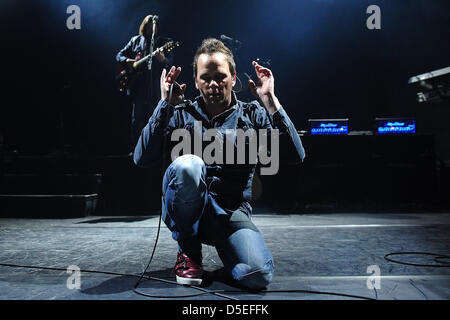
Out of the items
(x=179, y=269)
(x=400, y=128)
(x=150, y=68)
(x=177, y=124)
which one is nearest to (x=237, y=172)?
(x=177, y=124)

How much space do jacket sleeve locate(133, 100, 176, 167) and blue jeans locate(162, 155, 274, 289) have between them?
0.40ft

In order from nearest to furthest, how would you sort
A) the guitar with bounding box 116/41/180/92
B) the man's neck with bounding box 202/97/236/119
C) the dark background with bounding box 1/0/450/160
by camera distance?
the man's neck with bounding box 202/97/236/119 < the guitar with bounding box 116/41/180/92 < the dark background with bounding box 1/0/450/160

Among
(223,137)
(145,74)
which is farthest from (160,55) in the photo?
(223,137)

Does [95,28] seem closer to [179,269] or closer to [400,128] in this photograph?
[400,128]

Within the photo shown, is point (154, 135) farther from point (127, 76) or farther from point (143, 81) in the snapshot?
point (127, 76)

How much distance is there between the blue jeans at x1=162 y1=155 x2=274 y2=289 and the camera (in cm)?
117

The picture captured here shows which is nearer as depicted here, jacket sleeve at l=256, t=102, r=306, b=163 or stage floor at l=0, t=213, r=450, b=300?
stage floor at l=0, t=213, r=450, b=300

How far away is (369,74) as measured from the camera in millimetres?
5156

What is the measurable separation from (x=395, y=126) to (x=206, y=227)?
3.38m

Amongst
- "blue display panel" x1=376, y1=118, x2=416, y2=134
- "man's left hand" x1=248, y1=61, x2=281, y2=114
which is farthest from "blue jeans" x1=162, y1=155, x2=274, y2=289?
"blue display panel" x1=376, y1=118, x2=416, y2=134

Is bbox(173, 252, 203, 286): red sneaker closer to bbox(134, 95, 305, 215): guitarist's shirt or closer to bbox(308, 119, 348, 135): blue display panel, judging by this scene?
bbox(134, 95, 305, 215): guitarist's shirt

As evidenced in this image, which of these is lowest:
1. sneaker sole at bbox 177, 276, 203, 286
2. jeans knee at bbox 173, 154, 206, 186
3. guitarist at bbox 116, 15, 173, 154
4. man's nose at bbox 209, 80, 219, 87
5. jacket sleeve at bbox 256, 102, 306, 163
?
sneaker sole at bbox 177, 276, 203, 286

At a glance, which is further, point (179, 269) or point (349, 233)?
point (349, 233)

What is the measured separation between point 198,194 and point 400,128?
350 centimetres
